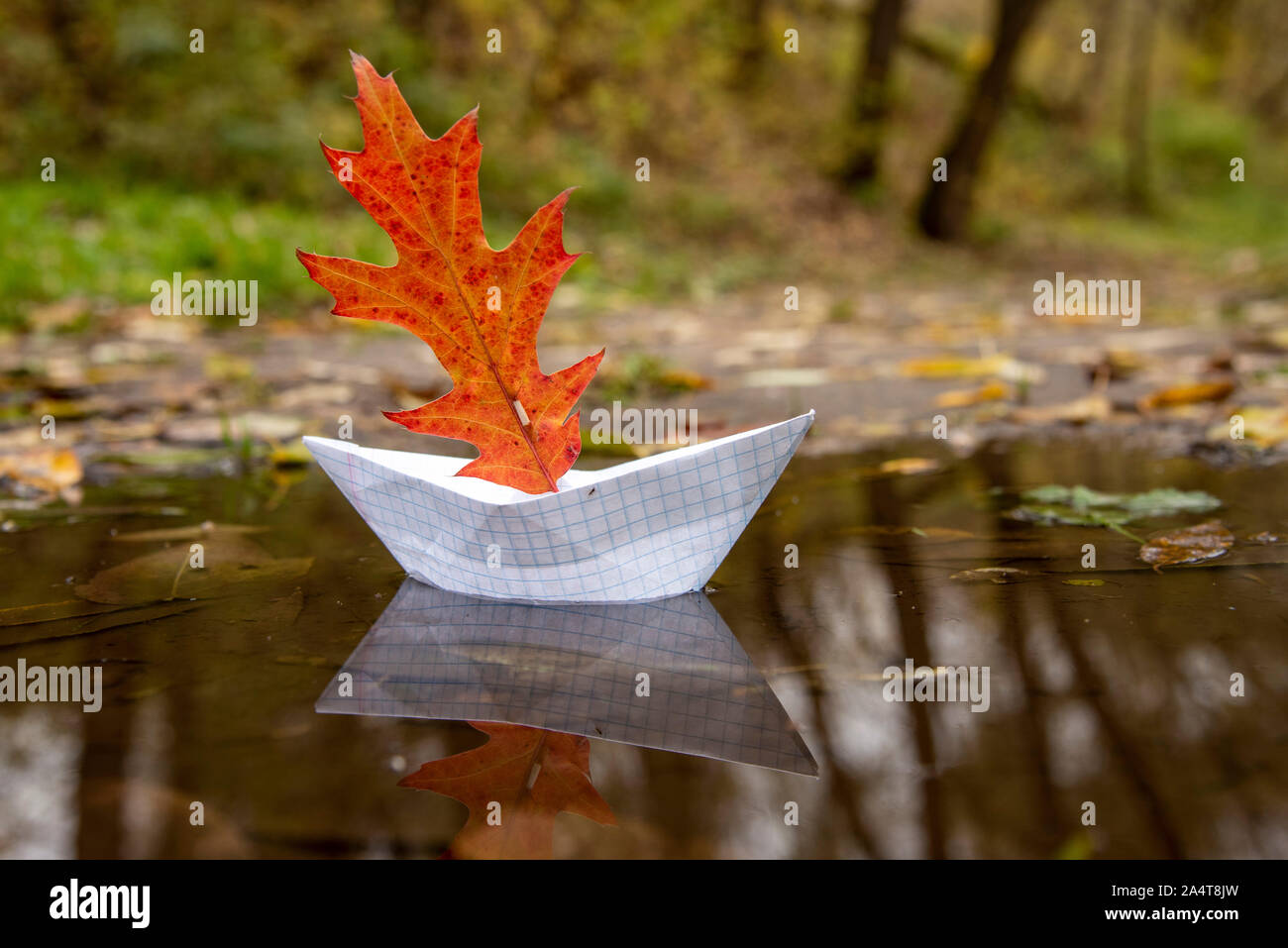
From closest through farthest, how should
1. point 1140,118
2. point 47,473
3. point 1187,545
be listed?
point 1187,545 → point 47,473 → point 1140,118

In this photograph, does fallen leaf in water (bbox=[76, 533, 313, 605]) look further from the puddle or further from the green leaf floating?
the green leaf floating

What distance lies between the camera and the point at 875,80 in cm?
1183

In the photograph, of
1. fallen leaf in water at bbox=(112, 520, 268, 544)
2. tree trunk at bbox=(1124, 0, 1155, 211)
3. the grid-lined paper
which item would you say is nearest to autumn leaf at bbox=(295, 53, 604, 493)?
the grid-lined paper

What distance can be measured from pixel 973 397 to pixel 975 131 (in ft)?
28.3

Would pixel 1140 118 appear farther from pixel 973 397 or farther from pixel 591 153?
pixel 973 397

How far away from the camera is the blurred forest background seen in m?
6.53

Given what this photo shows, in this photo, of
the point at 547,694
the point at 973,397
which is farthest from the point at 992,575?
the point at 973,397

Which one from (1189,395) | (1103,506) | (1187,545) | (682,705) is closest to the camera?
(682,705)

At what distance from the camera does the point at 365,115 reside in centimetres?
140

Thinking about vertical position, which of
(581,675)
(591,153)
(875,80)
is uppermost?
(875,80)

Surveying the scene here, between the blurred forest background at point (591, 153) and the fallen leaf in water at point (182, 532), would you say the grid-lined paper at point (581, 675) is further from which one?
the blurred forest background at point (591, 153)

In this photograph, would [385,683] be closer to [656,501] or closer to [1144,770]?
[656,501]

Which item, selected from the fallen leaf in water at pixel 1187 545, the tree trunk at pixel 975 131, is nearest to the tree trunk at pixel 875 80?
the tree trunk at pixel 975 131

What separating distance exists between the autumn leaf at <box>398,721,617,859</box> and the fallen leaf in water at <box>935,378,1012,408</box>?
262 cm
